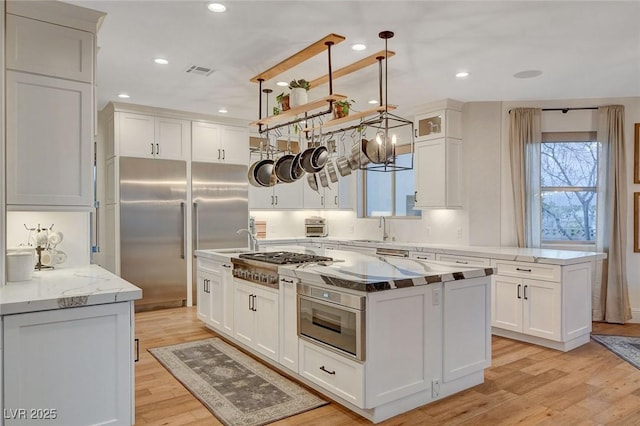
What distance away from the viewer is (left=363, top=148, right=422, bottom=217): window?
6.32 meters

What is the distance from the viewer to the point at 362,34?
3318mm

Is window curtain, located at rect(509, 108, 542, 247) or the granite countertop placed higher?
Answer: window curtain, located at rect(509, 108, 542, 247)

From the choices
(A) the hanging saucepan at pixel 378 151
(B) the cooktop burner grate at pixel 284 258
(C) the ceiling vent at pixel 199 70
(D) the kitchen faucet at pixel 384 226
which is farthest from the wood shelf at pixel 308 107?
(D) the kitchen faucet at pixel 384 226

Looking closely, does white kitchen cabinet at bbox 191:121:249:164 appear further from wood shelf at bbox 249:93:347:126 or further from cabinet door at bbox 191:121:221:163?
wood shelf at bbox 249:93:347:126

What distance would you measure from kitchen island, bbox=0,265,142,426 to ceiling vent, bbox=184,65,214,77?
7.98ft

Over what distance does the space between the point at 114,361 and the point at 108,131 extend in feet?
14.1

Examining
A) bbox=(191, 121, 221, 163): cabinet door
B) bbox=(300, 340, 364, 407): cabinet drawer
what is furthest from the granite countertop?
bbox=(191, 121, 221, 163): cabinet door

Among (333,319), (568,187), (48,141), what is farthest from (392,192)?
(48,141)

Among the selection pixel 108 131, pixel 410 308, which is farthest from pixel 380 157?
pixel 108 131

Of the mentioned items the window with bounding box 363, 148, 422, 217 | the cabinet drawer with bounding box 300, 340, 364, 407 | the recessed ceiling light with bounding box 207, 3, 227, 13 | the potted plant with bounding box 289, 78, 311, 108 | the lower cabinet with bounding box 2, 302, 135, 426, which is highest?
the recessed ceiling light with bounding box 207, 3, 227, 13

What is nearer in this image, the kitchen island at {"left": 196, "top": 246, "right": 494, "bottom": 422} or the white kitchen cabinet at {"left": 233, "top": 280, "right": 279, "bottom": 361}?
the kitchen island at {"left": 196, "top": 246, "right": 494, "bottom": 422}

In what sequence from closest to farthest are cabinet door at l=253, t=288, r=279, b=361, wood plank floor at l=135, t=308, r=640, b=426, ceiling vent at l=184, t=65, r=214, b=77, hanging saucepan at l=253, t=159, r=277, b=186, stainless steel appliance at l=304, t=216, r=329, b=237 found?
wood plank floor at l=135, t=308, r=640, b=426
cabinet door at l=253, t=288, r=279, b=361
ceiling vent at l=184, t=65, r=214, b=77
hanging saucepan at l=253, t=159, r=277, b=186
stainless steel appliance at l=304, t=216, r=329, b=237

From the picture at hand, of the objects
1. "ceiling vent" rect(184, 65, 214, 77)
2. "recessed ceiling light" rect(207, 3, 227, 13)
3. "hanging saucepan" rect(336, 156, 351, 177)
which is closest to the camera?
"recessed ceiling light" rect(207, 3, 227, 13)

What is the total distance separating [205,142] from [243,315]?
3047 millimetres
